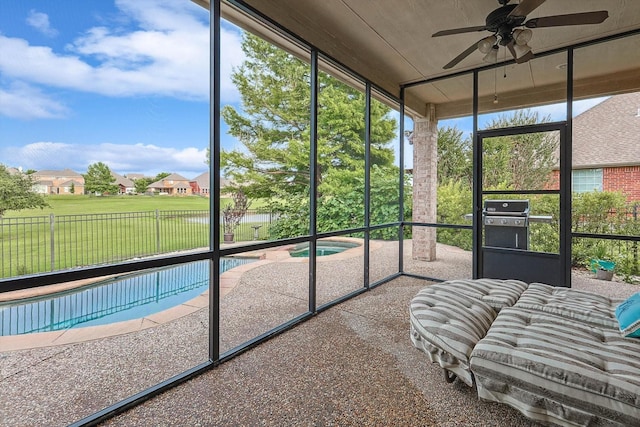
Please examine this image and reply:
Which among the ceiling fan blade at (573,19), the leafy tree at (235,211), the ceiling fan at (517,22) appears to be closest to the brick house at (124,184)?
the leafy tree at (235,211)

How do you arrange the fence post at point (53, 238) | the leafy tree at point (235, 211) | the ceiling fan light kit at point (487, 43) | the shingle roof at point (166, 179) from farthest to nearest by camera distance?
the ceiling fan light kit at point (487, 43) → the leafy tree at point (235, 211) → the shingle roof at point (166, 179) → the fence post at point (53, 238)

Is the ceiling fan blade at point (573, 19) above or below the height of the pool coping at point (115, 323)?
above

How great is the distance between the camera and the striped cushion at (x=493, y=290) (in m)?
2.48

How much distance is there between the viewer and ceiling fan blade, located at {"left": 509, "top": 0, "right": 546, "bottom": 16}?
2229 mm

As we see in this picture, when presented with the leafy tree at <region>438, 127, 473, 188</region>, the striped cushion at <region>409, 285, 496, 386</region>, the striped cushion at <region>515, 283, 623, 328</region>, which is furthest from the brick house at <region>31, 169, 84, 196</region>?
the leafy tree at <region>438, 127, 473, 188</region>

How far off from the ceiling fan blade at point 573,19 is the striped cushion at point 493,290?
2066 millimetres

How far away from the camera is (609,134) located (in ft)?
12.7

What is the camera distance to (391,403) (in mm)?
2010

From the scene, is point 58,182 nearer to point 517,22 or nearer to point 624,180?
point 517,22

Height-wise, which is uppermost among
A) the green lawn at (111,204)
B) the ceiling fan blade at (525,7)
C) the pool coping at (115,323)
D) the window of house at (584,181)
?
the ceiling fan blade at (525,7)

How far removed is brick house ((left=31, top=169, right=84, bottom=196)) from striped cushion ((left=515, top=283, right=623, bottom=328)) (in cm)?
301

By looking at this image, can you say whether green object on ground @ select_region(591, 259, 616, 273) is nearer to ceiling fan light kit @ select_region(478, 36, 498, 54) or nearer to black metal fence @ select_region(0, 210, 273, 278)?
ceiling fan light kit @ select_region(478, 36, 498, 54)

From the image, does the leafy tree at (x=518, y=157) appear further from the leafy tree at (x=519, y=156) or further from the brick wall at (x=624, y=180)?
the brick wall at (x=624, y=180)

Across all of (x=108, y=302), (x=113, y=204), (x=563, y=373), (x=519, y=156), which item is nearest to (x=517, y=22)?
(x=519, y=156)
